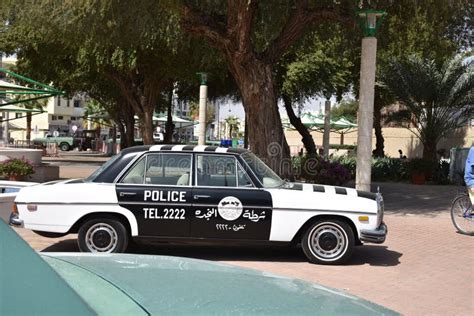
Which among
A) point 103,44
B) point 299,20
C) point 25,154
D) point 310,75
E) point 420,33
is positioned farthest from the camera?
point 310,75

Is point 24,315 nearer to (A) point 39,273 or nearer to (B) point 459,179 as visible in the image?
(A) point 39,273

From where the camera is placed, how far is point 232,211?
290 inches

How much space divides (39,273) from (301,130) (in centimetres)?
2387

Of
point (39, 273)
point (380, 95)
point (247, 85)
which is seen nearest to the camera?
point (39, 273)

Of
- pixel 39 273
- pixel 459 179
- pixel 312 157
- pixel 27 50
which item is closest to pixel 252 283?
pixel 39 273

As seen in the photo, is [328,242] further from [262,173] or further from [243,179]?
[243,179]

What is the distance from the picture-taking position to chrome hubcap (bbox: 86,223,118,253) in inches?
294

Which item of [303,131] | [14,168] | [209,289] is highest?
[303,131]

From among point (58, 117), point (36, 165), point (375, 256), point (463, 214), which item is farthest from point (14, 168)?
point (58, 117)

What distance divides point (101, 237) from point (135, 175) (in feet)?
3.03

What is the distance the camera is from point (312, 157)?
635 inches

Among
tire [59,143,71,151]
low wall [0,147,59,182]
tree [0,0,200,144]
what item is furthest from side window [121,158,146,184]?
tire [59,143,71,151]

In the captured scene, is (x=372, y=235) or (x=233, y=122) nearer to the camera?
(x=372, y=235)

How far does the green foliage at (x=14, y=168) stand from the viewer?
13930 mm
